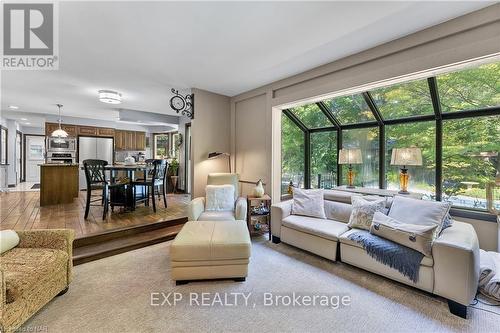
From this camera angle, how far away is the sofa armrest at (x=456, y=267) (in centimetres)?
175

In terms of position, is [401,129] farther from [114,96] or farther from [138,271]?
[114,96]

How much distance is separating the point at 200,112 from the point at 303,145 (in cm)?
226

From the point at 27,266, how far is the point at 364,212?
10.6ft

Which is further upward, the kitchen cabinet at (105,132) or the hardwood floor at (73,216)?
the kitchen cabinet at (105,132)

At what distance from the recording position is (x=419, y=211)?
233 centimetres

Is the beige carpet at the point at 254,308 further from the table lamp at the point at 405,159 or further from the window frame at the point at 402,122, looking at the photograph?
the table lamp at the point at 405,159

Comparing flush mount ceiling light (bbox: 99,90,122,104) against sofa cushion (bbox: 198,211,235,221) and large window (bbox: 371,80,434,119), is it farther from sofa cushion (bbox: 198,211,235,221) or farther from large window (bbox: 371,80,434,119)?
large window (bbox: 371,80,434,119)

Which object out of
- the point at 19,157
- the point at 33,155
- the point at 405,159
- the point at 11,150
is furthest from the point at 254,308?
the point at 33,155

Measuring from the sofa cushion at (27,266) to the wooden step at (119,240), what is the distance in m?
0.73

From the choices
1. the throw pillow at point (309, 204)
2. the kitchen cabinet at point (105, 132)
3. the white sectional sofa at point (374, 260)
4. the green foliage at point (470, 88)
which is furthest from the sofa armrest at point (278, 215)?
the kitchen cabinet at point (105, 132)

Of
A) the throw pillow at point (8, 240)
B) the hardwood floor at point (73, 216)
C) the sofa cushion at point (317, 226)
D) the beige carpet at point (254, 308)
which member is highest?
the throw pillow at point (8, 240)

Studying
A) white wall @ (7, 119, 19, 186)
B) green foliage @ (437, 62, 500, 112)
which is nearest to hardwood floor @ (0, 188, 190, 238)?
white wall @ (7, 119, 19, 186)

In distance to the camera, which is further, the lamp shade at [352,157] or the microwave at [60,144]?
the microwave at [60,144]

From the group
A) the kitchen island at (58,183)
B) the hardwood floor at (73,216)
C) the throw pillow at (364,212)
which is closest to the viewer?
the throw pillow at (364,212)
